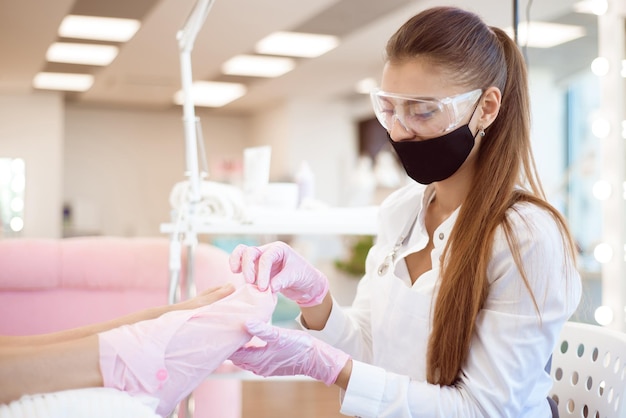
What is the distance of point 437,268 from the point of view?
4.00 feet

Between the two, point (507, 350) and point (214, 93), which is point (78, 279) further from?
point (214, 93)

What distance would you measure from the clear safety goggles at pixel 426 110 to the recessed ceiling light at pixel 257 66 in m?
6.03

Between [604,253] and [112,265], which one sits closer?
[604,253]

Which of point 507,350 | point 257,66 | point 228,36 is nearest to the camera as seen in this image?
point 507,350

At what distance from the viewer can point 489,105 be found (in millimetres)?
1170

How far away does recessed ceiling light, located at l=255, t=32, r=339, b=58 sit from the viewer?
6.21m

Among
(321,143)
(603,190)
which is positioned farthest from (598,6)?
(321,143)

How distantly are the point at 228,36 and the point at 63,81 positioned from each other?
3.07 m

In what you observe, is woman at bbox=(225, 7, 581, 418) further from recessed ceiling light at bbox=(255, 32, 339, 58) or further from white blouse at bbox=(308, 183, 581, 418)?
recessed ceiling light at bbox=(255, 32, 339, 58)

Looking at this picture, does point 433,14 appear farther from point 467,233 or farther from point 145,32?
point 145,32

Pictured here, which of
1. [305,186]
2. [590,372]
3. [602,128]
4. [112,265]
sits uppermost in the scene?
[602,128]

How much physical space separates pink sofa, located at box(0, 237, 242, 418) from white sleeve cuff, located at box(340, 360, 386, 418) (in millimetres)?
1052

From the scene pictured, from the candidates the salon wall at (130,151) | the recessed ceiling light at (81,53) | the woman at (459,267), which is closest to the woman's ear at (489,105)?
the woman at (459,267)

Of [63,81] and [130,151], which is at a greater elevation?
[63,81]
